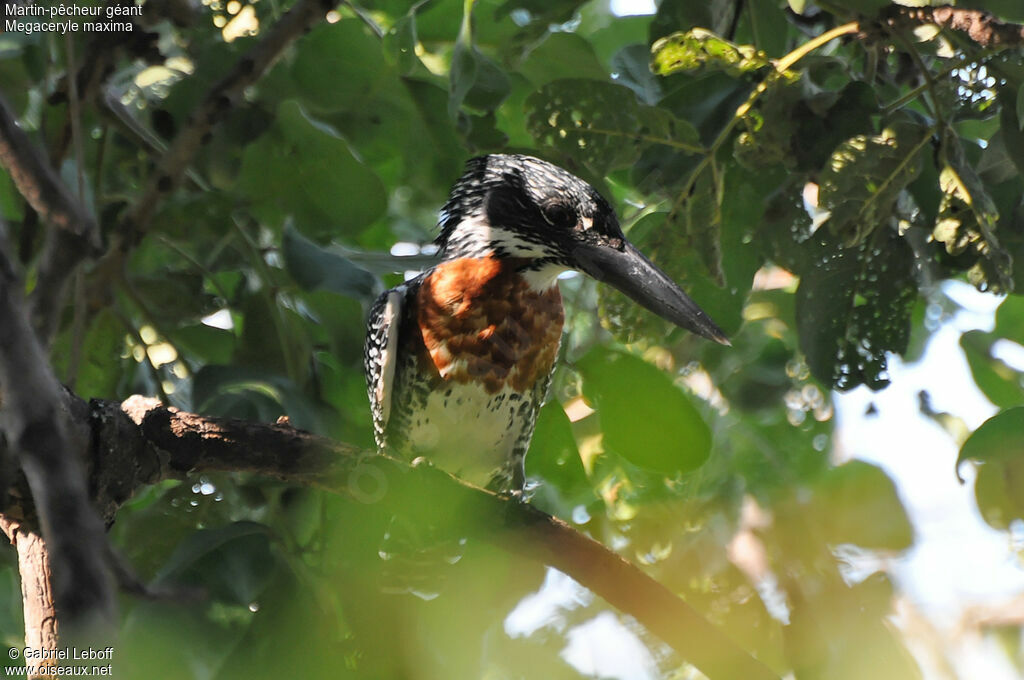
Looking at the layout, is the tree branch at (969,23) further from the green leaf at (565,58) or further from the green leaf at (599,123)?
the green leaf at (565,58)

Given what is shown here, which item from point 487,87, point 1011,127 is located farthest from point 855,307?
point 487,87

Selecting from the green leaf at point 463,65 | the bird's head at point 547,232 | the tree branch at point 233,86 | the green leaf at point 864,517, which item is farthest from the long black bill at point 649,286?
the green leaf at point 864,517

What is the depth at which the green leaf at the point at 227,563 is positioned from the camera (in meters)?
1.32

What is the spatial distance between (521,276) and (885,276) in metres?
0.77

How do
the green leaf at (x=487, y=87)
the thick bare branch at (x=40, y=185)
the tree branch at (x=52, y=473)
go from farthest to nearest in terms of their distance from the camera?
the green leaf at (x=487, y=87) < the thick bare branch at (x=40, y=185) < the tree branch at (x=52, y=473)

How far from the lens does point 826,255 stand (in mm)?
1730

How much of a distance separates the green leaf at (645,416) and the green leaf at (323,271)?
417 millimetres

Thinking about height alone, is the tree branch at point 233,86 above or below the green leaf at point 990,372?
above

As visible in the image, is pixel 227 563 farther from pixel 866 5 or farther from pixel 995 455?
pixel 866 5

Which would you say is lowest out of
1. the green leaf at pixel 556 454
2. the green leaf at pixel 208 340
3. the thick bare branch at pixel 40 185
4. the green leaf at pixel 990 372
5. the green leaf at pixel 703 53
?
the green leaf at pixel 556 454

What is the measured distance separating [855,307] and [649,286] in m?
0.36

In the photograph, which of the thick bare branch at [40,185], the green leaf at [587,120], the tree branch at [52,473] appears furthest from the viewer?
the green leaf at [587,120]

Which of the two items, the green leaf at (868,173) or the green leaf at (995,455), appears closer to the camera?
the green leaf at (995,455)

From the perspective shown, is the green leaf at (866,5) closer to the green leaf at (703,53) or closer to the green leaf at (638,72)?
the green leaf at (703,53)
